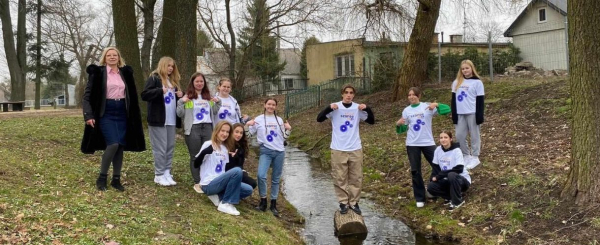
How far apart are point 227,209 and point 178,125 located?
1.57 m

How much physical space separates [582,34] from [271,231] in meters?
4.65

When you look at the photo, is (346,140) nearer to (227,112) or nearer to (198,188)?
(227,112)

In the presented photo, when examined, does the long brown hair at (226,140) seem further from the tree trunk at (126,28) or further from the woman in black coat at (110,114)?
the tree trunk at (126,28)

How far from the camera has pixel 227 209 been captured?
6.64 m

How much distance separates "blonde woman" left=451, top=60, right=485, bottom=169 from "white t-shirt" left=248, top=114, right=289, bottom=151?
3053mm

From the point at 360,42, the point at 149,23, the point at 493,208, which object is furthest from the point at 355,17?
the point at 493,208

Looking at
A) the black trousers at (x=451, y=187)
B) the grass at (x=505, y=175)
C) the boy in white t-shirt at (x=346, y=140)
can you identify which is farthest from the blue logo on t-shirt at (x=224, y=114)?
the black trousers at (x=451, y=187)

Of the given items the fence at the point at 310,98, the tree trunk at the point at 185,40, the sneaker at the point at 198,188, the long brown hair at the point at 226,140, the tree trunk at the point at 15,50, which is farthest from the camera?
the tree trunk at the point at 15,50

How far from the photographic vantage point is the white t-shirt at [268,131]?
23.6 ft

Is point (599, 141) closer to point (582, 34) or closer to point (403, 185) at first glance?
point (582, 34)

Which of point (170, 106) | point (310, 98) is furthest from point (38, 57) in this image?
point (170, 106)

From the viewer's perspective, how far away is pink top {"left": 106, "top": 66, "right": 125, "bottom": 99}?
6363 millimetres

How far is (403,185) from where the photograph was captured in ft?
31.4

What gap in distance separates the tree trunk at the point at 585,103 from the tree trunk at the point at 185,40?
332 inches
